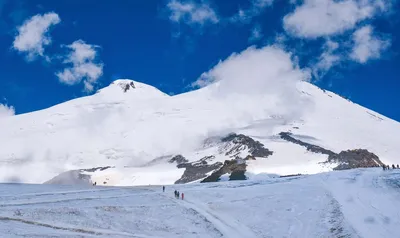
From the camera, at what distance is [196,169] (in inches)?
6220

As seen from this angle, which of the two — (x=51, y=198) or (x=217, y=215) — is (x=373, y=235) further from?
(x=51, y=198)

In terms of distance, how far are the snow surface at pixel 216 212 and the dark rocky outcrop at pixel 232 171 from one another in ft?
174

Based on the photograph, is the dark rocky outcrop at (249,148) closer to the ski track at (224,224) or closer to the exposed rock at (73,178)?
the exposed rock at (73,178)

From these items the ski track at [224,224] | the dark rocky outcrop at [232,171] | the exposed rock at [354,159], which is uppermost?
the exposed rock at [354,159]

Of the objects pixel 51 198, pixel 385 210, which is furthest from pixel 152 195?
pixel 385 210

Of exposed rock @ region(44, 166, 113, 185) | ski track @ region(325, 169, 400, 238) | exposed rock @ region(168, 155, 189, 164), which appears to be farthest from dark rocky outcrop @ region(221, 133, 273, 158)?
ski track @ region(325, 169, 400, 238)

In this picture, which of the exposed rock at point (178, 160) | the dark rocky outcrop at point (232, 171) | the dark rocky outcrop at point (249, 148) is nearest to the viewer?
the dark rocky outcrop at point (232, 171)

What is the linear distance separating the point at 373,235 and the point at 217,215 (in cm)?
1867

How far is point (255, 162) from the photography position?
142 meters

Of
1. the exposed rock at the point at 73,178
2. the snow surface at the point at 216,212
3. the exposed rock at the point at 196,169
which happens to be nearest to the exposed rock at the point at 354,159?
the exposed rock at the point at 196,169

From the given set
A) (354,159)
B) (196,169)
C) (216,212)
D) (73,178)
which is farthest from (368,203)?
(73,178)

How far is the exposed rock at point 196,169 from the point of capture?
144125mm

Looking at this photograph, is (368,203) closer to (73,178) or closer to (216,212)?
(216,212)

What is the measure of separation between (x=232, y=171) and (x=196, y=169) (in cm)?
3329
